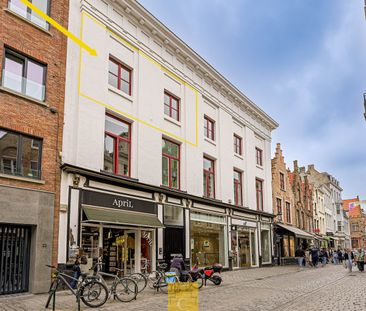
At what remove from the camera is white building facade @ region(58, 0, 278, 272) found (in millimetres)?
15156

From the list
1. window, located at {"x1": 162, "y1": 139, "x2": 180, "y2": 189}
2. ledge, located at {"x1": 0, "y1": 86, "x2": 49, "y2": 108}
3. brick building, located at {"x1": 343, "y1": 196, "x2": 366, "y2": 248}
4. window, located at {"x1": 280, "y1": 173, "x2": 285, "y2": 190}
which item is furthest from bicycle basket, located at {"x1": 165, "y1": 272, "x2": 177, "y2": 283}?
brick building, located at {"x1": 343, "y1": 196, "x2": 366, "y2": 248}

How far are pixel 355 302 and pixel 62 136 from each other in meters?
10.9

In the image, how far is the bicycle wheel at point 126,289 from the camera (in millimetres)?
11461

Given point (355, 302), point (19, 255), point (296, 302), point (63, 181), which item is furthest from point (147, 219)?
point (355, 302)

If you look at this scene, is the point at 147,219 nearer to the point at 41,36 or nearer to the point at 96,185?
the point at 96,185

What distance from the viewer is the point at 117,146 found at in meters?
17.2

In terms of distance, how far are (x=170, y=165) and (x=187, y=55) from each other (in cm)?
633

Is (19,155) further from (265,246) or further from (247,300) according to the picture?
(265,246)

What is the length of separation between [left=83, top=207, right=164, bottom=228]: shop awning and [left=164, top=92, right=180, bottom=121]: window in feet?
19.2

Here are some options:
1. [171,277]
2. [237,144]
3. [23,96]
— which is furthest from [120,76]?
[237,144]

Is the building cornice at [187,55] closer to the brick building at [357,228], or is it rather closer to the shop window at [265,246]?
the shop window at [265,246]

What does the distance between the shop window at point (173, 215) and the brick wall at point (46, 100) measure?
21.4 ft

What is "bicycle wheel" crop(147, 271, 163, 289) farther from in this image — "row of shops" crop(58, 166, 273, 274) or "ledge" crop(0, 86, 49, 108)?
"ledge" crop(0, 86, 49, 108)

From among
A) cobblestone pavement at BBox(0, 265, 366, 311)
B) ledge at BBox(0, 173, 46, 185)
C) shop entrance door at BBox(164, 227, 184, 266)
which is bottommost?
cobblestone pavement at BBox(0, 265, 366, 311)
